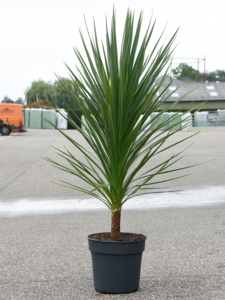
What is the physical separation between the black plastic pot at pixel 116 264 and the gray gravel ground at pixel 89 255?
10 cm

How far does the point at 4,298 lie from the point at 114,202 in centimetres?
117

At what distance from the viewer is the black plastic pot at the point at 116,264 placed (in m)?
3.00

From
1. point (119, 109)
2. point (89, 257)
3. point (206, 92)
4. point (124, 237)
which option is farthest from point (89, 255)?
point (206, 92)

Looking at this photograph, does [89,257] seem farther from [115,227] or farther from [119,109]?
[119,109]

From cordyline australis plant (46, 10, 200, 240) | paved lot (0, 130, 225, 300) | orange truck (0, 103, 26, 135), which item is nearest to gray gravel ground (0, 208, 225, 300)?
paved lot (0, 130, 225, 300)

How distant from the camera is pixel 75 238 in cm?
515

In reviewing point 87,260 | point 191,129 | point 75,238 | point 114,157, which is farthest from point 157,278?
point 191,129

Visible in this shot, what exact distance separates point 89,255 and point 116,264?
1509 mm

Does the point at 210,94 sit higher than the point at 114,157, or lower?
higher

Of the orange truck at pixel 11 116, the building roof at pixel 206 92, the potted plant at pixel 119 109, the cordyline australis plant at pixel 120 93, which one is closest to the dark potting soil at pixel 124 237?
the potted plant at pixel 119 109

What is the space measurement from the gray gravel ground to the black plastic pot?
98mm

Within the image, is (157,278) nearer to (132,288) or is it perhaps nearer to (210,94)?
(132,288)

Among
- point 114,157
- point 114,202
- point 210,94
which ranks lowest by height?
point 114,202

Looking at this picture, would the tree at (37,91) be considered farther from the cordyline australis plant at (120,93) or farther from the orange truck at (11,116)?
the cordyline australis plant at (120,93)
